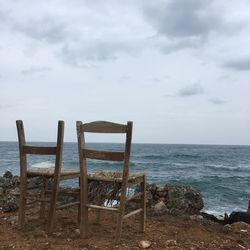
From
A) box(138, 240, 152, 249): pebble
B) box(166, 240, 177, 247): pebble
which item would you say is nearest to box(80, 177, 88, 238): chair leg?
box(138, 240, 152, 249): pebble

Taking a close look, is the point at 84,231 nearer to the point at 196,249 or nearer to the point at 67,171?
the point at 67,171

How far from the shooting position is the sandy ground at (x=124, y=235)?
544 centimetres

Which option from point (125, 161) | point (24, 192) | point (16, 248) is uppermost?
point (125, 161)

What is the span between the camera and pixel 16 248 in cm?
525

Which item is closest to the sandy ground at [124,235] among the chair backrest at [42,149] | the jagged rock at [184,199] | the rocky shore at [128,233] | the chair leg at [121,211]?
the rocky shore at [128,233]

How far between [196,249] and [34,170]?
8.25 ft

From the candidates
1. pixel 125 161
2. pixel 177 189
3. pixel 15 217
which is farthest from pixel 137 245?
pixel 177 189

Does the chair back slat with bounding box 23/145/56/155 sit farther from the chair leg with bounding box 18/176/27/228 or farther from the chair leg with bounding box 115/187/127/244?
the chair leg with bounding box 115/187/127/244

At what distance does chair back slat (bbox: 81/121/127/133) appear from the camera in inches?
207

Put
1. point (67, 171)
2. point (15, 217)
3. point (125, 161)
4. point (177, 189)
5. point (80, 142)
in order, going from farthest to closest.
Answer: point (177, 189)
point (15, 217)
point (67, 171)
point (80, 142)
point (125, 161)

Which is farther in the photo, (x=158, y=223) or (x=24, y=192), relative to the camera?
(x=158, y=223)

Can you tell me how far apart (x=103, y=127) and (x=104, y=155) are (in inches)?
14.7

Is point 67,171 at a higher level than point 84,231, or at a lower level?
higher

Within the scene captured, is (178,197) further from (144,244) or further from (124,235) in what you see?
(144,244)
